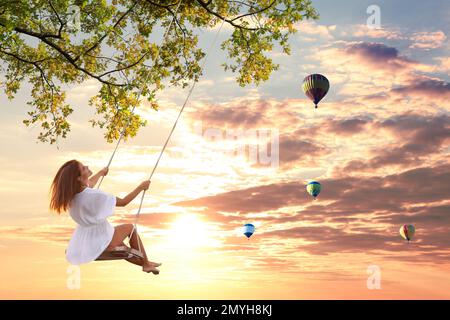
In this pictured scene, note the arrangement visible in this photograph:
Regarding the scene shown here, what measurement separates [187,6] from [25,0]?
196 inches

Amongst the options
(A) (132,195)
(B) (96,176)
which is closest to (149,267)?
(A) (132,195)

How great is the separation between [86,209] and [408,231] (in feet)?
132

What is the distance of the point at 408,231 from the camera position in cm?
4616

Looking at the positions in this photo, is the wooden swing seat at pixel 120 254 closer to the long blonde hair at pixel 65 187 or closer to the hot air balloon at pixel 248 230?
the long blonde hair at pixel 65 187

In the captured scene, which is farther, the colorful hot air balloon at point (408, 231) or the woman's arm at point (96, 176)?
the colorful hot air balloon at point (408, 231)

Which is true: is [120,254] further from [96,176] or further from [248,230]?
[248,230]

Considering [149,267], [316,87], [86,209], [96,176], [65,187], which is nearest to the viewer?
[65,187]

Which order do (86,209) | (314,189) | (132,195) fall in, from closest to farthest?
1. (86,209)
2. (132,195)
3. (314,189)

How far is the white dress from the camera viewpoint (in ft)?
31.6

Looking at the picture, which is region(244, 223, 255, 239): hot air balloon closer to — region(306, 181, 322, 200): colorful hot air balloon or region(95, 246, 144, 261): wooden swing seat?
region(306, 181, 322, 200): colorful hot air balloon

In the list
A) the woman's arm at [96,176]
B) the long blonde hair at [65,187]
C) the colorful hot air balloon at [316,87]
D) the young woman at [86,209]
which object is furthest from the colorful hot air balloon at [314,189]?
the long blonde hair at [65,187]

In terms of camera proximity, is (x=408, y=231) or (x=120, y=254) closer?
(x=120, y=254)

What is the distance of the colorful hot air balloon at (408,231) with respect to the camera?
1817 inches
